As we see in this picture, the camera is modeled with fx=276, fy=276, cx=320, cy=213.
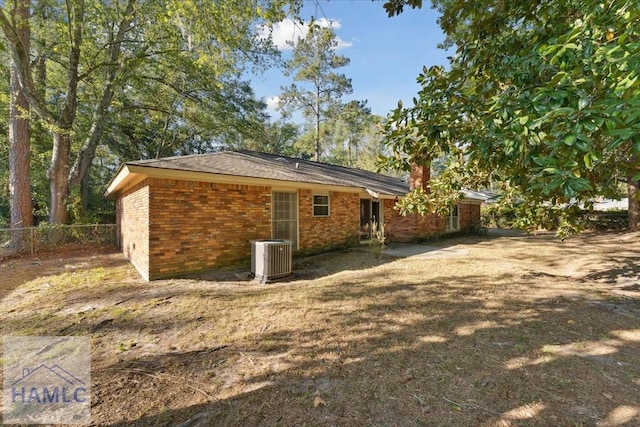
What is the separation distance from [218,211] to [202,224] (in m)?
0.51

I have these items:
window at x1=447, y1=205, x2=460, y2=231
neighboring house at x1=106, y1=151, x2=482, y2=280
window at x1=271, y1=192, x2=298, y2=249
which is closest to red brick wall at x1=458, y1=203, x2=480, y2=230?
window at x1=447, y1=205, x2=460, y2=231

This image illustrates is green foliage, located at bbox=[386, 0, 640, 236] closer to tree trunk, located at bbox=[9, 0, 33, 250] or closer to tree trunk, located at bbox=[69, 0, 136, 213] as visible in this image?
tree trunk, located at bbox=[69, 0, 136, 213]

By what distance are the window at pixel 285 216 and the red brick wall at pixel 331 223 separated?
198 mm

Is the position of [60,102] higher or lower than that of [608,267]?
higher

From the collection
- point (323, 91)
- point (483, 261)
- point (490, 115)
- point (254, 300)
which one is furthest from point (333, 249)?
point (323, 91)

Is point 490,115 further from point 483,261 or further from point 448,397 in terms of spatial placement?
point 483,261

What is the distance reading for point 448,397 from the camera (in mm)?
2391

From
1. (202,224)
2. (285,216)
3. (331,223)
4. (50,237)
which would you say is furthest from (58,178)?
(331,223)

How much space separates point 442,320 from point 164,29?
1301cm

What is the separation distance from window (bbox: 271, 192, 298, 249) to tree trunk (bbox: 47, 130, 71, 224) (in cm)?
1010

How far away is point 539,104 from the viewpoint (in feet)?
6.68

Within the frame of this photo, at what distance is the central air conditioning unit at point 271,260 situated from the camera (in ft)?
20.6

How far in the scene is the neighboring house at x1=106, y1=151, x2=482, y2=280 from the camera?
6102 millimetres

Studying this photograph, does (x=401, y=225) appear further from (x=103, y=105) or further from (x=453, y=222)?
(x=103, y=105)
